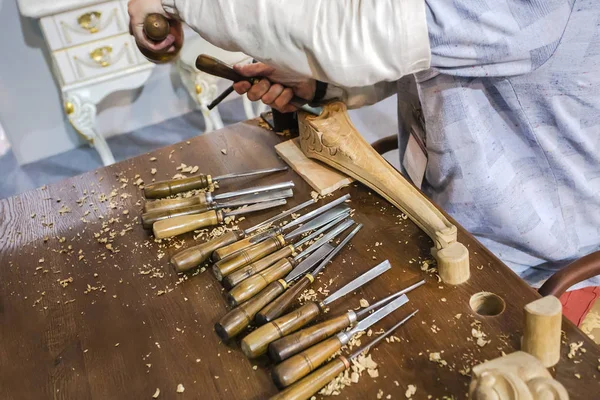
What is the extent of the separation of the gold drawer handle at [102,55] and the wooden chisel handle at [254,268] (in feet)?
5.69

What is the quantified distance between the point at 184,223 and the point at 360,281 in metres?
0.35

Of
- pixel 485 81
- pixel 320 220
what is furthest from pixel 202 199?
pixel 485 81

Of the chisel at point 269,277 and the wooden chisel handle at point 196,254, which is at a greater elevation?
the wooden chisel handle at point 196,254

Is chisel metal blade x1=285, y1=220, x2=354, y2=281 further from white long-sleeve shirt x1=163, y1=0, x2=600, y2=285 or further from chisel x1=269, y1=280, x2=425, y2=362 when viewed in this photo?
white long-sleeve shirt x1=163, y1=0, x2=600, y2=285

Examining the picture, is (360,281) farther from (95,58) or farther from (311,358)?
(95,58)

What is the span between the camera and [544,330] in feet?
2.00

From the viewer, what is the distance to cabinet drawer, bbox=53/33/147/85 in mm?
2148

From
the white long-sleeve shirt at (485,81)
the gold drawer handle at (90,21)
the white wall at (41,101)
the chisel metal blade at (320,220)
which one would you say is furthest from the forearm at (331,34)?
the white wall at (41,101)

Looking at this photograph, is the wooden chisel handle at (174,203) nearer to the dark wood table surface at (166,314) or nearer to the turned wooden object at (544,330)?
the dark wood table surface at (166,314)

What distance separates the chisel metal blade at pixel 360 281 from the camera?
765mm

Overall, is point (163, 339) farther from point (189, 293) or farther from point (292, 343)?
point (292, 343)

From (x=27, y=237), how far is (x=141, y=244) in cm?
25

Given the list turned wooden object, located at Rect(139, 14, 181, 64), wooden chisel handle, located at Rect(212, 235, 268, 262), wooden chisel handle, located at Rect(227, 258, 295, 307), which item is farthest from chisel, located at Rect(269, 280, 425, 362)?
turned wooden object, located at Rect(139, 14, 181, 64)

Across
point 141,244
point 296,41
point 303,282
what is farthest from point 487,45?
point 141,244
